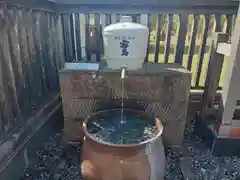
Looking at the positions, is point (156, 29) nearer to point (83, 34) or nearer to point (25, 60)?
point (83, 34)

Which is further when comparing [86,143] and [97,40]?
[97,40]

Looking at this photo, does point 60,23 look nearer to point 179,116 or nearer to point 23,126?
point 23,126

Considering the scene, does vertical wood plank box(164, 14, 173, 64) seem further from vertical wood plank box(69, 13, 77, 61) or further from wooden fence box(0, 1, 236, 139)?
vertical wood plank box(69, 13, 77, 61)

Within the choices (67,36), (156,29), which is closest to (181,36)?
(156,29)

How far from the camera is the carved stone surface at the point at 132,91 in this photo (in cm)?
180

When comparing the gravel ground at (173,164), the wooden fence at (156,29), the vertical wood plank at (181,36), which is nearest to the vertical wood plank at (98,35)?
the wooden fence at (156,29)

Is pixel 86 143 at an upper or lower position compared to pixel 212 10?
lower

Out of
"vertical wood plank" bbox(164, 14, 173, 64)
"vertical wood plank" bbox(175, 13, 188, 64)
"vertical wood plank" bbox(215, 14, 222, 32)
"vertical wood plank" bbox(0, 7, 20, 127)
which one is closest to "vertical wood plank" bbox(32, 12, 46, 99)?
"vertical wood plank" bbox(0, 7, 20, 127)

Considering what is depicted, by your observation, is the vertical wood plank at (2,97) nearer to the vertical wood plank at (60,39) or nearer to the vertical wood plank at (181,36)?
the vertical wood plank at (60,39)

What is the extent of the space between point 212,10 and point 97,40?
1.22 meters

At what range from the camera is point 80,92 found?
72.4 inches

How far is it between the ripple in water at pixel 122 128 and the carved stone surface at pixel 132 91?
0.17 meters

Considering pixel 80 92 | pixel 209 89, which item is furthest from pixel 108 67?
pixel 209 89

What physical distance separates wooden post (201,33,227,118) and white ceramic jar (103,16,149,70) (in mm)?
659
